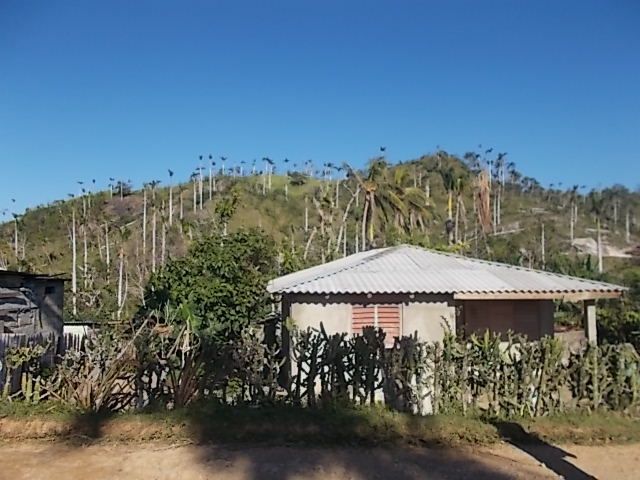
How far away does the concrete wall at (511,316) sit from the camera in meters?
16.2

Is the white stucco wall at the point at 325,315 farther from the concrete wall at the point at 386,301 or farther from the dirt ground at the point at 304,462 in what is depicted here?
the dirt ground at the point at 304,462

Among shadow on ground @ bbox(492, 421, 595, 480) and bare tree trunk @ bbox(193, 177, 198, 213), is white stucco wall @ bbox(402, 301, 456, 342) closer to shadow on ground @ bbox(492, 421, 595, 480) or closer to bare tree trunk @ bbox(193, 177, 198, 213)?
shadow on ground @ bbox(492, 421, 595, 480)

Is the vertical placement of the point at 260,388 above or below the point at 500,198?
below

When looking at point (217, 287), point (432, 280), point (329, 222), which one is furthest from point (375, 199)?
point (432, 280)

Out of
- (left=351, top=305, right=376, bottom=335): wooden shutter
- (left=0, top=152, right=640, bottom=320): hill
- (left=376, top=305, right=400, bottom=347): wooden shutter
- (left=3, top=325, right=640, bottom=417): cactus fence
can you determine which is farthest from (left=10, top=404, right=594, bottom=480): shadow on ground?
(left=0, top=152, right=640, bottom=320): hill

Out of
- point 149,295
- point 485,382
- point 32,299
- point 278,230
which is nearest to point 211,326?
point 149,295

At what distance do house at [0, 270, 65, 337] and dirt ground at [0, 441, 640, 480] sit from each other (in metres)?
7.70

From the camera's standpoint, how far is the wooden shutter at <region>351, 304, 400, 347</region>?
47.2ft

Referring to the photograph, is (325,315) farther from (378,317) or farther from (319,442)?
(319,442)

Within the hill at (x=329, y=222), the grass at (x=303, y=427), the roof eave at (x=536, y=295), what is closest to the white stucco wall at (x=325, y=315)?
the roof eave at (x=536, y=295)

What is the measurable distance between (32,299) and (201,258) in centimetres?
444

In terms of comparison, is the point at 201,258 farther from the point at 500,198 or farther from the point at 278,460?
the point at 500,198

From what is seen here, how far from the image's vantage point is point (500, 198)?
239 feet

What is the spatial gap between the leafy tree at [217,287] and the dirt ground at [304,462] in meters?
6.86
